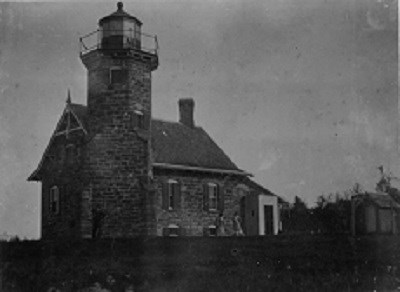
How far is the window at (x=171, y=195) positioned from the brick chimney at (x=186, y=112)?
3.62m

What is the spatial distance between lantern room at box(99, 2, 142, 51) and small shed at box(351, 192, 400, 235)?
10.7 metres

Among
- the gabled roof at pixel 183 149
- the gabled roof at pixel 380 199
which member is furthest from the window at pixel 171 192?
the gabled roof at pixel 380 199

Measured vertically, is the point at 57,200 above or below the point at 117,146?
below

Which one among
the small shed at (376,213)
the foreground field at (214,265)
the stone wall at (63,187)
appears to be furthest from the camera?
the stone wall at (63,187)

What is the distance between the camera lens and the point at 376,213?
21.0 m

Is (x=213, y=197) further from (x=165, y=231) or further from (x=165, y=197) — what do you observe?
(x=165, y=231)

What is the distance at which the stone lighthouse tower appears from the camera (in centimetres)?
2570

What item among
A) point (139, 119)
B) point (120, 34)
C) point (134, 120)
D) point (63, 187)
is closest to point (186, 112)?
point (139, 119)

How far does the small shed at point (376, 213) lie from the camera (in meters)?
21.0

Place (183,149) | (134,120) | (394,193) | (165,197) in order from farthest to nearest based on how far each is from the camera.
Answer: (183,149) < (165,197) < (134,120) < (394,193)

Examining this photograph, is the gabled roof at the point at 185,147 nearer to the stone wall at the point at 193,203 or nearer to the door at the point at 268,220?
the stone wall at the point at 193,203

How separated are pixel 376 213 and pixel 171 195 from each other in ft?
33.9

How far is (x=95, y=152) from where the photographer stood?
2598 centimetres

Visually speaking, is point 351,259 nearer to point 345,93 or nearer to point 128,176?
point 345,93
